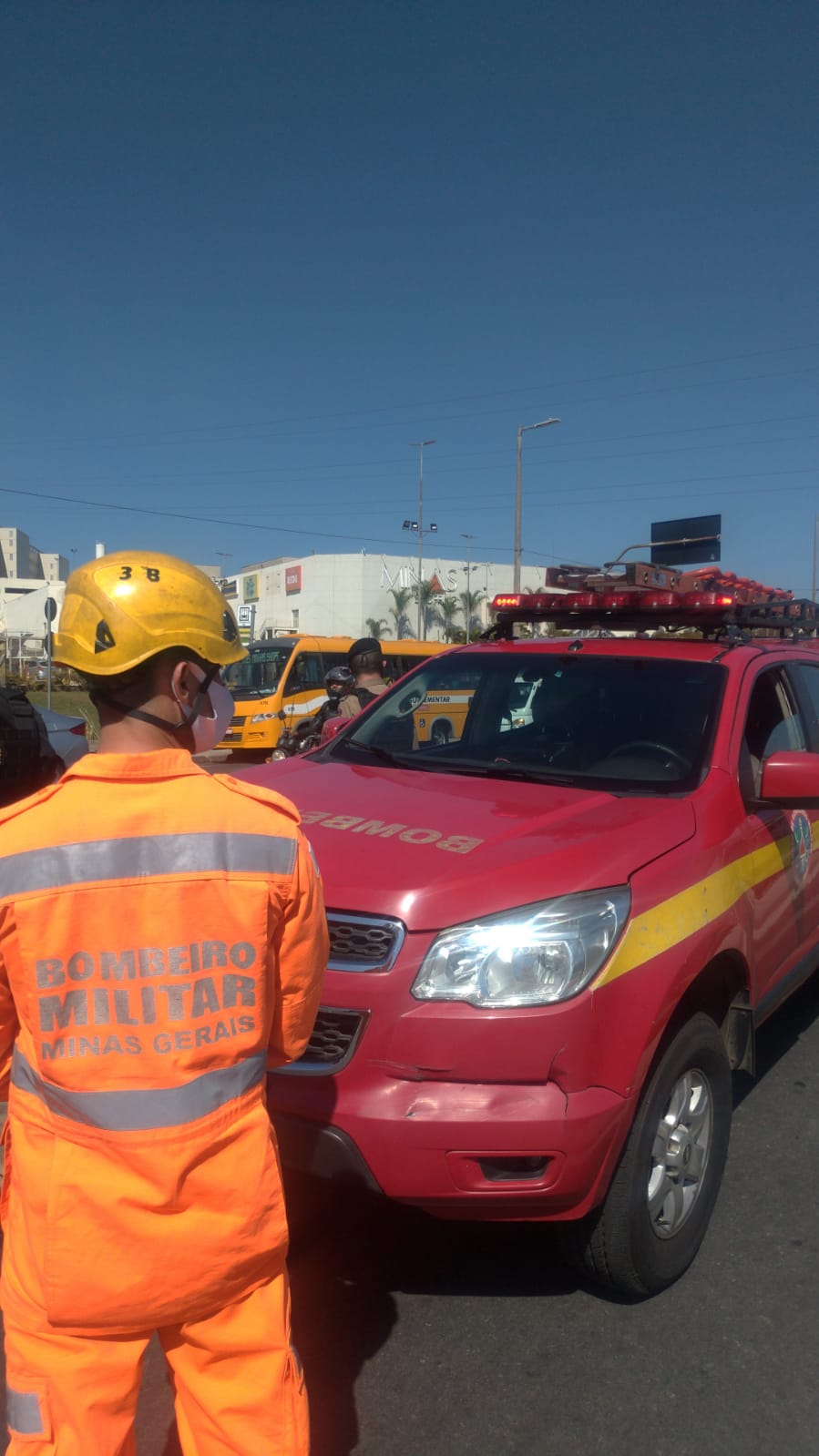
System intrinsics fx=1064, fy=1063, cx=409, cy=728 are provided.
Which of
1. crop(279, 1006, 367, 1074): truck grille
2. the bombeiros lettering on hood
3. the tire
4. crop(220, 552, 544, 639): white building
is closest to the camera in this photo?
crop(279, 1006, 367, 1074): truck grille

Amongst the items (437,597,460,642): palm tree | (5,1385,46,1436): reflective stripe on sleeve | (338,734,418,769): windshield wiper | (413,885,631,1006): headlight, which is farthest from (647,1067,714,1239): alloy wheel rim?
(437,597,460,642): palm tree

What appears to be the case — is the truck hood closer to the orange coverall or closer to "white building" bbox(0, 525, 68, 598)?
the orange coverall

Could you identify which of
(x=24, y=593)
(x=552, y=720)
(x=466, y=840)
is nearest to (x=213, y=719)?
(x=466, y=840)

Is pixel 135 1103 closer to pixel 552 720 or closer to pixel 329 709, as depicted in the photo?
pixel 552 720

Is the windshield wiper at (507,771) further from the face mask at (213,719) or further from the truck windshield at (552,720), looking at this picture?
the face mask at (213,719)

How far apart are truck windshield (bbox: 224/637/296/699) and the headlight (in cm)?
1764

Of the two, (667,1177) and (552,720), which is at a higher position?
(552,720)

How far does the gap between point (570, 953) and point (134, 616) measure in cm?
146

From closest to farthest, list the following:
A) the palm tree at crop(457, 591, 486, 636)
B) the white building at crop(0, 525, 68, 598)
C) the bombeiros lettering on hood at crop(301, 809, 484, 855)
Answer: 1. the bombeiros lettering on hood at crop(301, 809, 484, 855)
2. the palm tree at crop(457, 591, 486, 636)
3. the white building at crop(0, 525, 68, 598)

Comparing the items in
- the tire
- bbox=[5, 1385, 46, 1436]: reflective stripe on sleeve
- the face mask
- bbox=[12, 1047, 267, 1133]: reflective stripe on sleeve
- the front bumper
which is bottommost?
the tire

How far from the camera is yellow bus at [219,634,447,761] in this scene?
64.1 feet

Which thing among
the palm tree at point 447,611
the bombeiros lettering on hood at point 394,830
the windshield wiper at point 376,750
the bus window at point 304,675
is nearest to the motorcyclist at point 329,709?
the windshield wiper at point 376,750

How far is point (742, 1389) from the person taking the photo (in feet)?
8.72

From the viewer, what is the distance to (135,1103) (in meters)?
1.56
